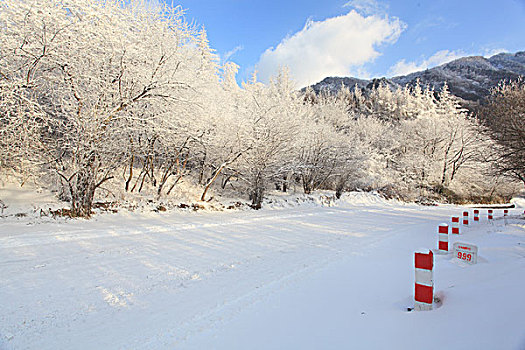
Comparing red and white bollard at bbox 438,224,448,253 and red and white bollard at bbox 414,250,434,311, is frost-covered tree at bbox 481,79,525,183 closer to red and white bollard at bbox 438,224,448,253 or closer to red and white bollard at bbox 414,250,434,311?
red and white bollard at bbox 438,224,448,253

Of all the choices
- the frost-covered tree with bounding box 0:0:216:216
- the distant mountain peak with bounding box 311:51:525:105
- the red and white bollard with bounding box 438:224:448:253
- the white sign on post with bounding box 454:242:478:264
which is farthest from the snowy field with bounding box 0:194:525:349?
the distant mountain peak with bounding box 311:51:525:105

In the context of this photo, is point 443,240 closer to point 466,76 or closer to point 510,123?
point 510,123

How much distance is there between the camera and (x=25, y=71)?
7977 mm

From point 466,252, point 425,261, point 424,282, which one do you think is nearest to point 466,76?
point 466,252

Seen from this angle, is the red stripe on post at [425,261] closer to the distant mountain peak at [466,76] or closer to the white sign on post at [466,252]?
the white sign on post at [466,252]

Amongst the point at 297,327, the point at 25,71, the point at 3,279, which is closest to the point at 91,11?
the point at 25,71

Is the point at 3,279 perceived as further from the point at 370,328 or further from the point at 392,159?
the point at 392,159

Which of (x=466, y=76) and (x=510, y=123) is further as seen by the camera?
(x=466, y=76)

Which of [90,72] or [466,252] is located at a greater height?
[90,72]

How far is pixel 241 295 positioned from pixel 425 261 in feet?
8.06

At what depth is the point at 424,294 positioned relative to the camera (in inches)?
115

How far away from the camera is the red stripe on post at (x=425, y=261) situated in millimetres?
2947

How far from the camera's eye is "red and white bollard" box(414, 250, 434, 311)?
2.90 meters

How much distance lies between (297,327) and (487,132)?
635 inches
